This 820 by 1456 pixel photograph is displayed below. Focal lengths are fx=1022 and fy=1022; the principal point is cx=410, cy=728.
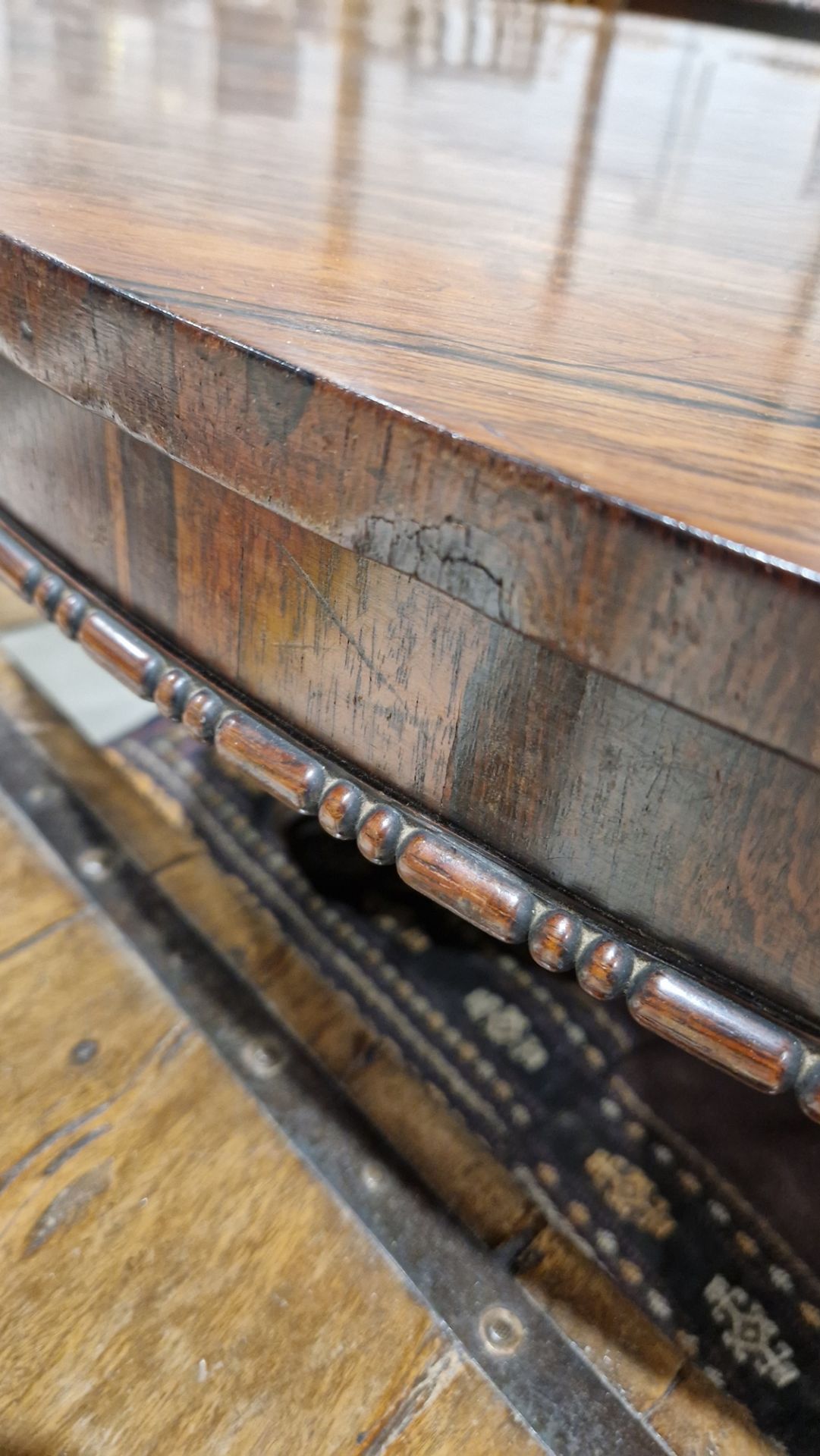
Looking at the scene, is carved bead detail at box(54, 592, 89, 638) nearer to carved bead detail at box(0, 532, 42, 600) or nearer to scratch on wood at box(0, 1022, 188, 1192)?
carved bead detail at box(0, 532, 42, 600)

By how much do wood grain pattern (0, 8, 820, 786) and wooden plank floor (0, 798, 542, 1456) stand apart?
29 centimetres

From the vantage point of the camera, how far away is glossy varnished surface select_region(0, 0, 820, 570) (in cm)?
20

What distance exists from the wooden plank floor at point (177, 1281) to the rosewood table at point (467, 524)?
25 cm

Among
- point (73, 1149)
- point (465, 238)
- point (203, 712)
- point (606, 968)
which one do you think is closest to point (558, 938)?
point (606, 968)

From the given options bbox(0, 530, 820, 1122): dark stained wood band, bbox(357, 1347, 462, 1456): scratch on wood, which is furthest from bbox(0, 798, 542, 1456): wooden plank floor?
bbox(0, 530, 820, 1122): dark stained wood band

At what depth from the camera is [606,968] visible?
0.73 feet

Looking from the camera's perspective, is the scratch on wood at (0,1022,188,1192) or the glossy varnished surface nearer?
the glossy varnished surface

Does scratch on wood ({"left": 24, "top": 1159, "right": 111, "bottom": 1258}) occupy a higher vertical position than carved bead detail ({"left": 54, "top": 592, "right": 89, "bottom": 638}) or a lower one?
lower

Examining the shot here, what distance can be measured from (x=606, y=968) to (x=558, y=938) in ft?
0.04

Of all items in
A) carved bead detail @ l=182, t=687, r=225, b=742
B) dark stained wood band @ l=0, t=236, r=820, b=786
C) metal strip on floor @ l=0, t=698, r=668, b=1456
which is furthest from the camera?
metal strip on floor @ l=0, t=698, r=668, b=1456

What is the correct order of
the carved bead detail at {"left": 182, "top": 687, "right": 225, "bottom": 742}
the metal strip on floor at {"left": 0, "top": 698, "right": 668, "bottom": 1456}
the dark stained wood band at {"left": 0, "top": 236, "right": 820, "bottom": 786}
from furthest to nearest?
the metal strip on floor at {"left": 0, "top": 698, "right": 668, "bottom": 1456}
the carved bead detail at {"left": 182, "top": 687, "right": 225, "bottom": 742}
the dark stained wood band at {"left": 0, "top": 236, "right": 820, "bottom": 786}

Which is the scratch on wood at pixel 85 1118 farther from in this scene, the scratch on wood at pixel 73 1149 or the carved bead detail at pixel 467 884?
the carved bead detail at pixel 467 884

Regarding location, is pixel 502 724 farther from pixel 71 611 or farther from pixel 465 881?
pixel 71 611

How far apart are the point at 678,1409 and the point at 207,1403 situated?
18cm
